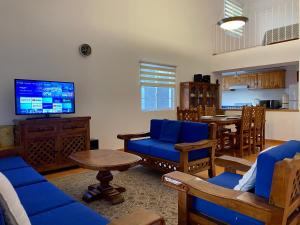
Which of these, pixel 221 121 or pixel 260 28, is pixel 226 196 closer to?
pixel 221 121

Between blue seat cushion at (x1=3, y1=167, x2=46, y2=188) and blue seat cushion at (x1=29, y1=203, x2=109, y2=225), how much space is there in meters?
0.66

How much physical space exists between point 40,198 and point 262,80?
8.24 meters

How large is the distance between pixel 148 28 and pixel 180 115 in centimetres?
234

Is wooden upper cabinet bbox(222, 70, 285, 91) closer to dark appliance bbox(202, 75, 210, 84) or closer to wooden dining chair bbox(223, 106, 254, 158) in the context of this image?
dark appliance bbox(202, 75, 210, 84)

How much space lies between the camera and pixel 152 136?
13.1ft

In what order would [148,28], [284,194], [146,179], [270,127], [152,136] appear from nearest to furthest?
1. [284,194]
2. [146,179]
3. [152,136]
4. [148,28]
5. [270,127]

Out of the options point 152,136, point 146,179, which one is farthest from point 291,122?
point 146,179

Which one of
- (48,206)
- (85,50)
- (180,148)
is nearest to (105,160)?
(180,148)

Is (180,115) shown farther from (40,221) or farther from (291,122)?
(40,221)

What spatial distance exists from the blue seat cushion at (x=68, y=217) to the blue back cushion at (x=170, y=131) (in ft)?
7.19

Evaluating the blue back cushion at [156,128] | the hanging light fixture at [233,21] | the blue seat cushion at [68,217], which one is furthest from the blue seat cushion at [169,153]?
the hanging light fixture at [233,21]

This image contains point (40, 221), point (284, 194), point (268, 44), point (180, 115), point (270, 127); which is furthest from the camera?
point (270, 127)

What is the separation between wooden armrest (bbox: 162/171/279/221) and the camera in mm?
1208

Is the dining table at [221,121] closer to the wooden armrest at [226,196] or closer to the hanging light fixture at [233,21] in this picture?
the hanging light fixture at [233,21]
